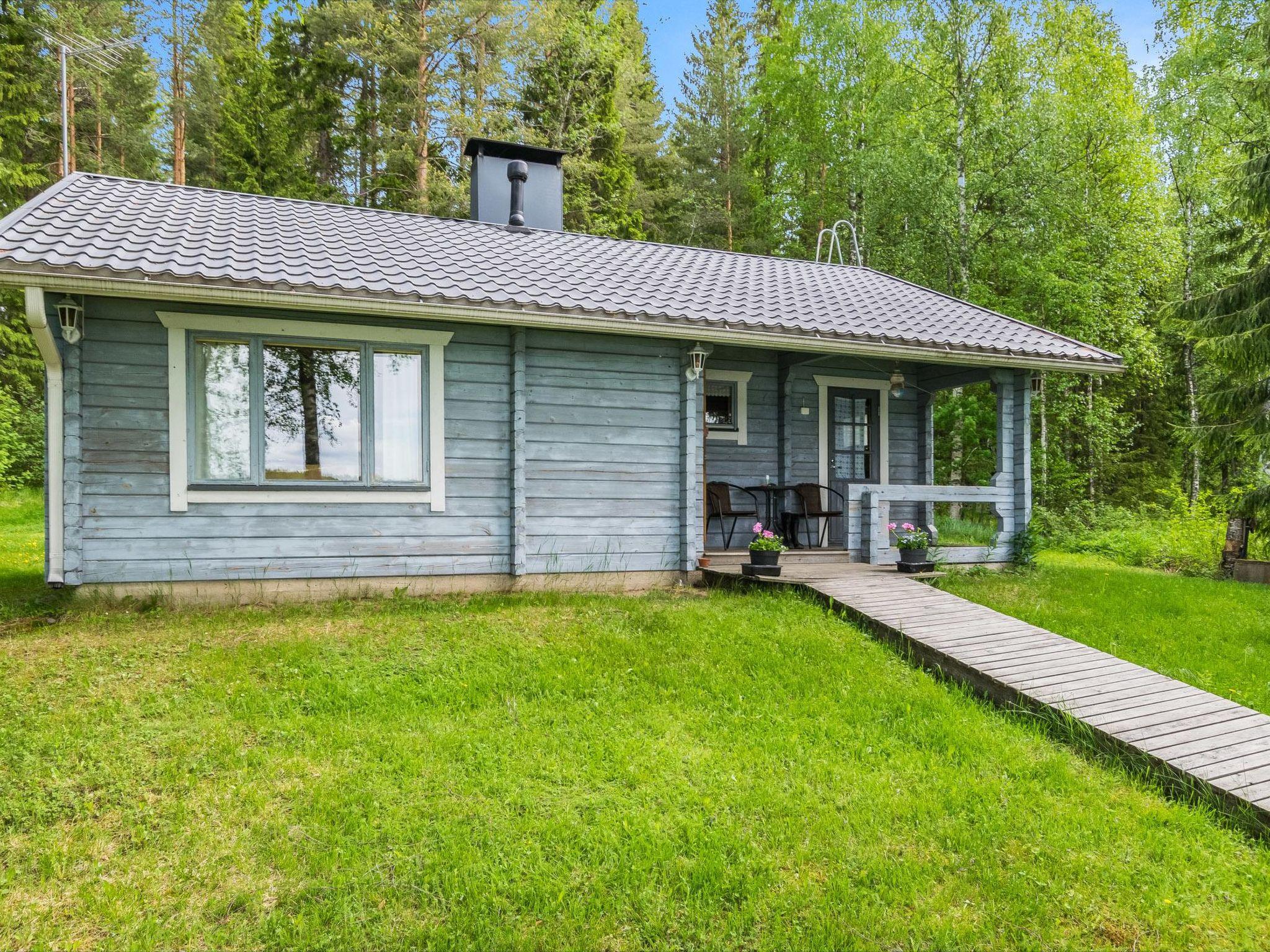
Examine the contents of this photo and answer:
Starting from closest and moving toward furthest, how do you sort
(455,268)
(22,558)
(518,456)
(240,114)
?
(518,456) < (455,268) < (22,558) < (240,114)

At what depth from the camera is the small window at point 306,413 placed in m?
6.40

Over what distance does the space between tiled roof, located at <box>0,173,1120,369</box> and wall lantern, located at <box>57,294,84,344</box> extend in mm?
394

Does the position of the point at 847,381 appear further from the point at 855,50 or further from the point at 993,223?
the point at 855,50

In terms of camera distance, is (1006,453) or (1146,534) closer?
(1006,453)

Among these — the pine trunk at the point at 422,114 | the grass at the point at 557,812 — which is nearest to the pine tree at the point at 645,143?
the pine trunk at the point at 422,114

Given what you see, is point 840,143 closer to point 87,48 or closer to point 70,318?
point 87,48

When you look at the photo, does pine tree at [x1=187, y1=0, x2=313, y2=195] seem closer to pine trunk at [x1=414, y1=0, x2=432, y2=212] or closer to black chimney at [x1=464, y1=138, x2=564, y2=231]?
pine trunk at [x1=414, y1=0, x2=432, y2=212]

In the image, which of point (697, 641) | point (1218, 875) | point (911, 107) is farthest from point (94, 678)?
point (911, 107)

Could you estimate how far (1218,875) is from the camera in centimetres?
323

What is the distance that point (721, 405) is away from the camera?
376 inches

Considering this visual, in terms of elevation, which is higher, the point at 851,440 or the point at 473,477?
the point at 851,440

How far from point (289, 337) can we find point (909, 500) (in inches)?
253

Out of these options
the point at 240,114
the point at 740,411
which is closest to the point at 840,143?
the point at 740,411

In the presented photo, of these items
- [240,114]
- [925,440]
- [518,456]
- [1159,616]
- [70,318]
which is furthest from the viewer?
[240,114]
